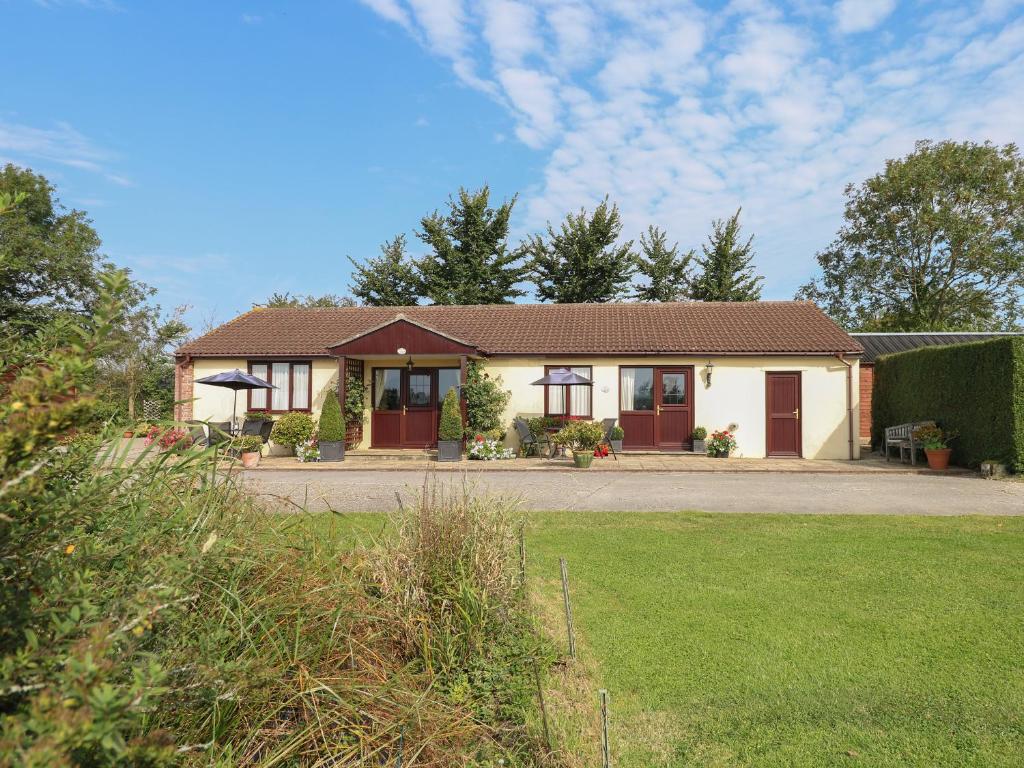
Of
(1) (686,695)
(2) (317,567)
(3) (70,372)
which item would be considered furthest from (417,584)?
(3) (70,372)

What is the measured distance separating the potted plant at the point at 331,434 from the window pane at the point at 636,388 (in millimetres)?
8083

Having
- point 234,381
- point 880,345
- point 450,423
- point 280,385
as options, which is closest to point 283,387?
point 280,385

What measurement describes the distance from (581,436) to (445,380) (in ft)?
18.8

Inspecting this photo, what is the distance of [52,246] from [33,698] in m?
39.1

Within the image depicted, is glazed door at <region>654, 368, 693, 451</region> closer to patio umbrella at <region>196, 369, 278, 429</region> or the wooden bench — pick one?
the wooden bench

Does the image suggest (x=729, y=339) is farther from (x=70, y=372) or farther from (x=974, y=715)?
(x=70, y=372)

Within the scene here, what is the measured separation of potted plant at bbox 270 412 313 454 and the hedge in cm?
1663

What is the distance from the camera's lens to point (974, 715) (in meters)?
3.21

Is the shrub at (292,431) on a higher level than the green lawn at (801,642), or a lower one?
higher

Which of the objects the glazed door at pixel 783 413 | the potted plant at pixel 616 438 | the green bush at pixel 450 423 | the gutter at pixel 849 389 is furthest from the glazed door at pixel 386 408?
the gutter at pixel 849 389

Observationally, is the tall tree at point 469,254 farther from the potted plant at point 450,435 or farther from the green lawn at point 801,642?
the green lawn at point 801,642

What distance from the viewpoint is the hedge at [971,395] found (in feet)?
41.6

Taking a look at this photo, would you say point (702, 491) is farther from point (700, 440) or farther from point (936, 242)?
point (936, 242)

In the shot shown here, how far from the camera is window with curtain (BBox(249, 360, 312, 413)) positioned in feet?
62.5
